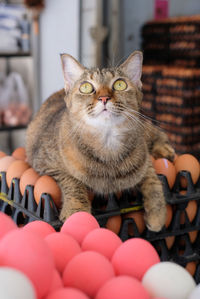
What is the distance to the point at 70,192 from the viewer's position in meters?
1.22

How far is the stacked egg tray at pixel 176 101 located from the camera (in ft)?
10.6

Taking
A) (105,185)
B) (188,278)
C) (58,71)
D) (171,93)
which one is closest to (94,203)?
(105,185)

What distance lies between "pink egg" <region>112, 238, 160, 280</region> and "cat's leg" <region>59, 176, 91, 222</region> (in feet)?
1.36

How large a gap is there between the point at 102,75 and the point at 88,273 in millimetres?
817

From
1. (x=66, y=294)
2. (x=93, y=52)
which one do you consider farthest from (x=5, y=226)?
(x=93, y=52)

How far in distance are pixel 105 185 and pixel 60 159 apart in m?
0.21

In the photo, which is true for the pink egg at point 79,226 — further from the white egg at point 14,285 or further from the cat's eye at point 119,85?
the cat's eye at point 119,85

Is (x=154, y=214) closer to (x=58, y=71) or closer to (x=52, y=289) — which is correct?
(x=52, y=289)

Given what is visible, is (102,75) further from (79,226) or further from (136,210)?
(79,226)

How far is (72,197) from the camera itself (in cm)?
121

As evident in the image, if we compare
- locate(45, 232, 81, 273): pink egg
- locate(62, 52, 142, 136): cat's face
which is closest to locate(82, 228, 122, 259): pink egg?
locate(45, 232, 81, 273): pink egg

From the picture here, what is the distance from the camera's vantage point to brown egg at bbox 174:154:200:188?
4.40 ft

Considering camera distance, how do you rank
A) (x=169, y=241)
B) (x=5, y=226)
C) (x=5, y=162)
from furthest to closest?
(x=5, y=162)
(x=169, y=241)
(x=5, y=226)

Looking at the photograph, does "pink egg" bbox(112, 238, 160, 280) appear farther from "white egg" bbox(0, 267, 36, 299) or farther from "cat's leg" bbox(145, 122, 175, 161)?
"cat's leg" bbox(145, 122, 175, 161)
